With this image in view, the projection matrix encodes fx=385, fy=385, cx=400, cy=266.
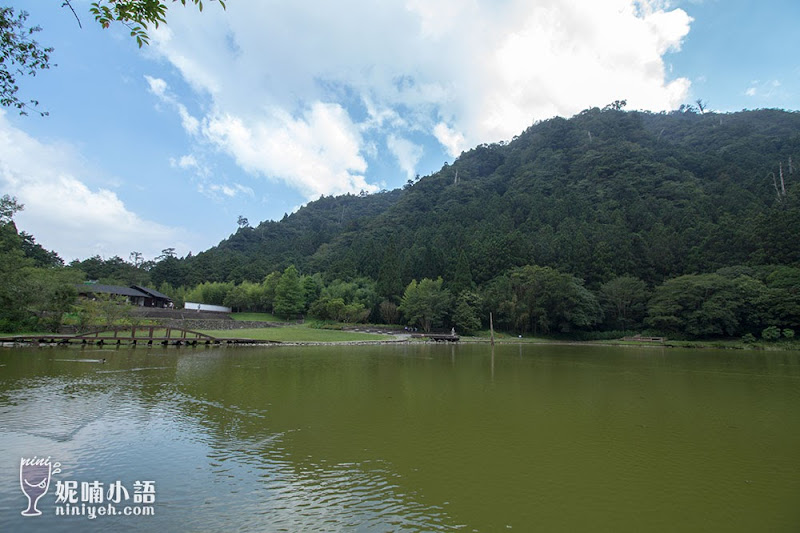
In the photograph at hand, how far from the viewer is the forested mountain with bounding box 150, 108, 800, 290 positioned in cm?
5747

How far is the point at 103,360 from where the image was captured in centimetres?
1830

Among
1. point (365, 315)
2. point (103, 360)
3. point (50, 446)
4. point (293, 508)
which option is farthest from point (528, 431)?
point (365, 315)

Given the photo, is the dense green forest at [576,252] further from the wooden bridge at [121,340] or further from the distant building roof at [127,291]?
the wooden bridge at [121,340]

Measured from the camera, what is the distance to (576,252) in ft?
198

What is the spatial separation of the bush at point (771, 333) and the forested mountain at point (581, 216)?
13784 millimetres

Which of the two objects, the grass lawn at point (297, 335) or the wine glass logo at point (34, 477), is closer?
the wine glass logo at point (34, 477)

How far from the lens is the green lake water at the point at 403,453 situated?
4.71 meters

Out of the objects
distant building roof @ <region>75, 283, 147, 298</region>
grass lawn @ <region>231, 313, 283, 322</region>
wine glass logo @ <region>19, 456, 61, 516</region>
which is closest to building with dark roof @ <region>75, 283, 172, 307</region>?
distant building roof @ <region>75, 283, 147, 298</region>

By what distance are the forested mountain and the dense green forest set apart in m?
0.32

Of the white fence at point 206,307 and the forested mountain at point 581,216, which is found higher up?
the forested mountain at point 581,216

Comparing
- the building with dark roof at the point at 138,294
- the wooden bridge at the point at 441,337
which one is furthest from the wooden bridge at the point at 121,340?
the building with dark roof at the point at 138,294

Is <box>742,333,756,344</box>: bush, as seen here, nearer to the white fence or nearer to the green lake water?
the green lake water

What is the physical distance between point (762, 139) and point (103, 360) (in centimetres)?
12072

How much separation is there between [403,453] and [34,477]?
5.43 meters
